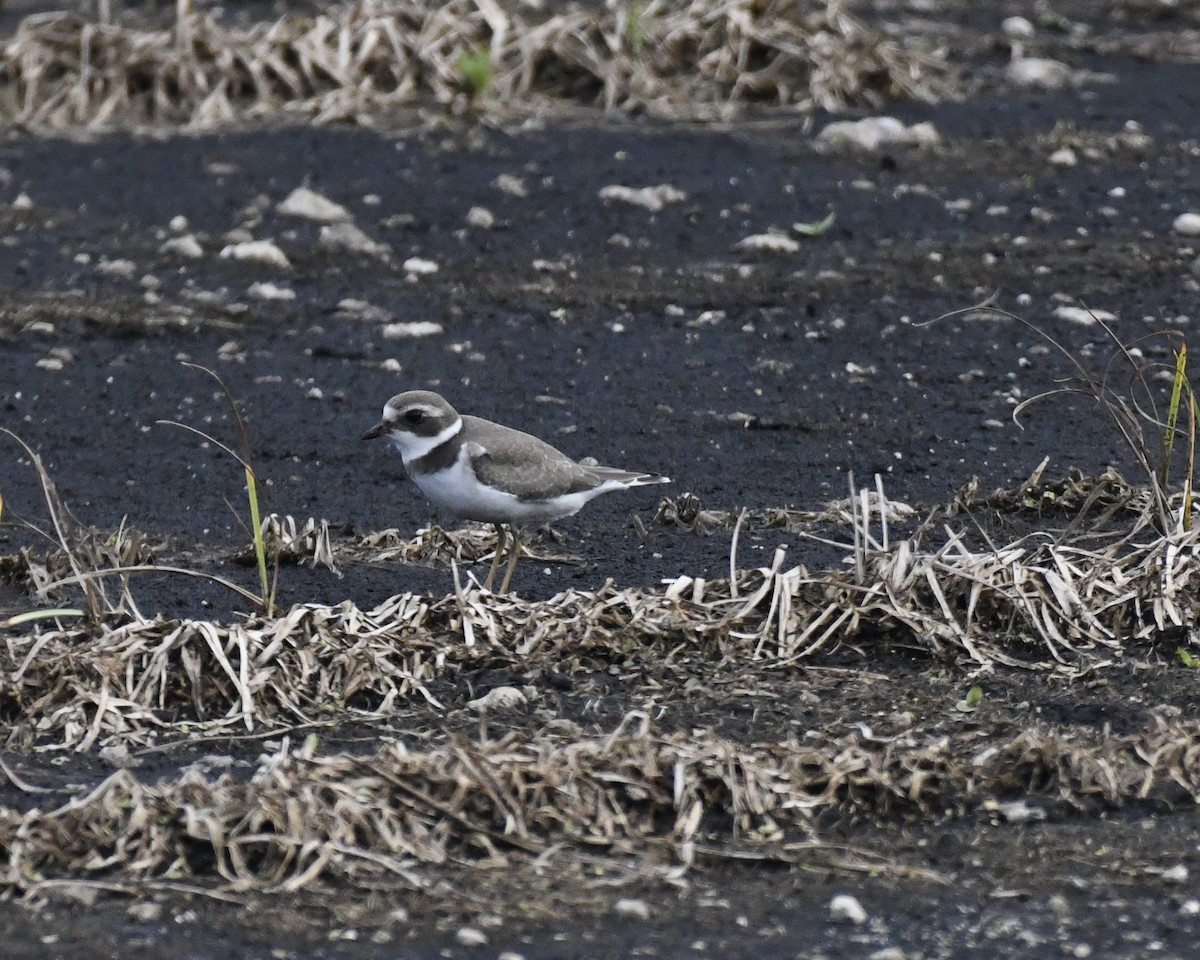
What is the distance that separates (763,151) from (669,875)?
661 cm

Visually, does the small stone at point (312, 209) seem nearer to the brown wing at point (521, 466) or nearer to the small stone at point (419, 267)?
the small stone at point (419, 267)

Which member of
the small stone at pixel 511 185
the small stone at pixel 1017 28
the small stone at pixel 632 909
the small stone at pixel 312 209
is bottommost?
the small stone at pixel 632 909

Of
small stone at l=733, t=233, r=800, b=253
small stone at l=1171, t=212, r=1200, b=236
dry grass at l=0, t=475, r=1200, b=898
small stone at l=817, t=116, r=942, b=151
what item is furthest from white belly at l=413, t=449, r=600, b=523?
small stone at l=817, t=116, r=942, b=151

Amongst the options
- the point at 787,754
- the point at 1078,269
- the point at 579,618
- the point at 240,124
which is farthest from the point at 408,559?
the point at 240,124

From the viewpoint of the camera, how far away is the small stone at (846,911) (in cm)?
365

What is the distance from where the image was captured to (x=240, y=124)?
33.7 feet

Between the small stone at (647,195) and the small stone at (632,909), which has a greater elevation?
the small stone at (647,195)

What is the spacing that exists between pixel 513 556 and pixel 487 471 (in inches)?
11.1

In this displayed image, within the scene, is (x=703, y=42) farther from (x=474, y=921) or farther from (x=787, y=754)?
(x=474, y=921)

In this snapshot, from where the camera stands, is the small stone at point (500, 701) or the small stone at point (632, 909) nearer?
the small stone at point (632, 909)

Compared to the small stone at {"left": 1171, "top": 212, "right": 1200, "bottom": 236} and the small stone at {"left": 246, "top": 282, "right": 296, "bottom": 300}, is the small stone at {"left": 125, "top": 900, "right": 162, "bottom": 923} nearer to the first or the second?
the small stone at {"left": 246, "top": 282, "right": 296, "bottom": 300}

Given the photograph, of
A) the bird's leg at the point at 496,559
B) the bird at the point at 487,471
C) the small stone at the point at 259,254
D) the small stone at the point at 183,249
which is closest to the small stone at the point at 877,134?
the small stone at the point at 259,254

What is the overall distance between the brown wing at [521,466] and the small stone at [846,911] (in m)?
2.28

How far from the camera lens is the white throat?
5875 mm
